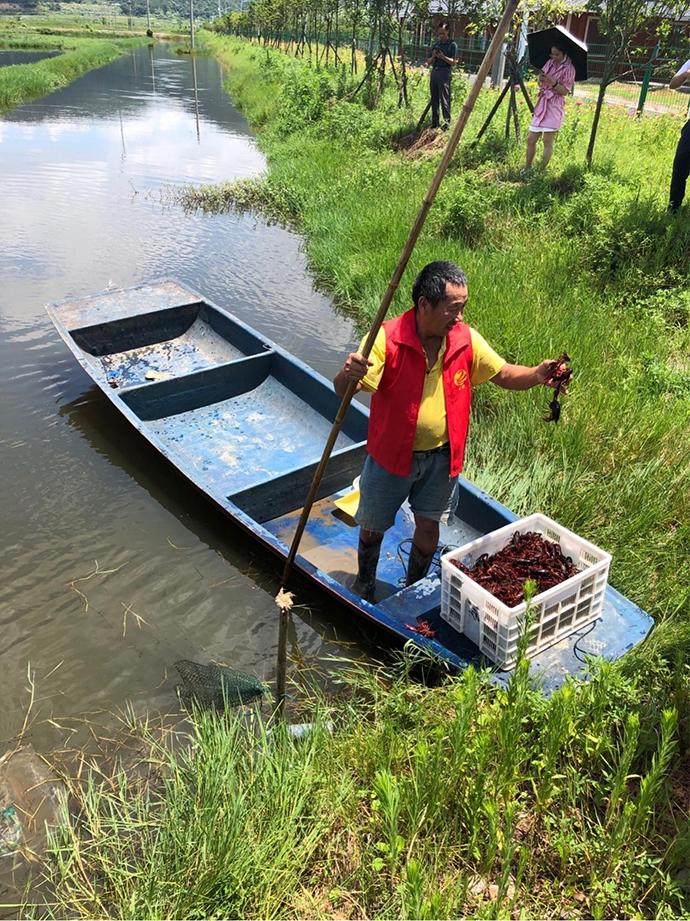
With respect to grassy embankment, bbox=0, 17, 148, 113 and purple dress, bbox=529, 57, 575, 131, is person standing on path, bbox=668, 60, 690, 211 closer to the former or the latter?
purple dress, bbox=529, 57, 575, 131

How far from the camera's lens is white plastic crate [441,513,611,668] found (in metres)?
3.25

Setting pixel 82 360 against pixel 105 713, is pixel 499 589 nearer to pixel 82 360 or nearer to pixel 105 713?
pixel 105 713

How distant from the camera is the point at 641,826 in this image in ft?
8.07

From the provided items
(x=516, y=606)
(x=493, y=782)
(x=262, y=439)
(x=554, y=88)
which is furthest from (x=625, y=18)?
(x=493, y=782)

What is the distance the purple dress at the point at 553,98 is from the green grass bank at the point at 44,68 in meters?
18.1

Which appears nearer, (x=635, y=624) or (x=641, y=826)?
(x=641, y=826)

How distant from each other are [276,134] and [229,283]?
9175mm

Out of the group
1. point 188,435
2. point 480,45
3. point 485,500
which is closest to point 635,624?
point 485,500

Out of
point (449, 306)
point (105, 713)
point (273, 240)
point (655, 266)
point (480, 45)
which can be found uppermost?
point (480, 45)

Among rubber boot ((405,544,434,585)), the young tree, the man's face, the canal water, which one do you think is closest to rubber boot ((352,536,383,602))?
rubber boot ((405,544,434,585))

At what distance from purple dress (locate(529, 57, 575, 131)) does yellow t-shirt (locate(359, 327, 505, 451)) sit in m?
8.17

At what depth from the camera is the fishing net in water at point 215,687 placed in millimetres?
3617

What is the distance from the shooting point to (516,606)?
321 cm

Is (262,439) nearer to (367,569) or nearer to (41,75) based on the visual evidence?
(367,569)
